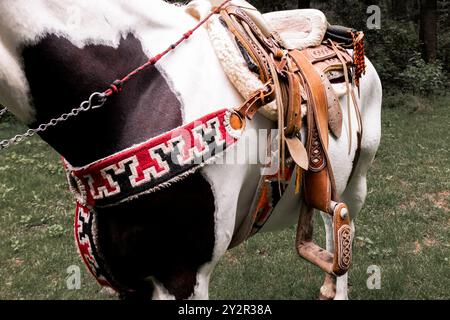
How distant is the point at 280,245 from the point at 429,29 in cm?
1056

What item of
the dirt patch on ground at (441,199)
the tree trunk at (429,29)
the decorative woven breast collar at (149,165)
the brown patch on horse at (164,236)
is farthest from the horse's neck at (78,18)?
the tree trunk at (429,29)

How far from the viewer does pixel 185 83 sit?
158 centimetres

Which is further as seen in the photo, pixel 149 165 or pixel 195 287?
pixel 195 287

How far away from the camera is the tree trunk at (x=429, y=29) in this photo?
1288 cm

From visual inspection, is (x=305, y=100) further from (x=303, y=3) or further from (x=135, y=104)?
(x=303, y=3)

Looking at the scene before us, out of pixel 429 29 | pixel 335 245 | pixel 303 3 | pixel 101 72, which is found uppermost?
pixel 101 72

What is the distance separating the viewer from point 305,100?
6.63ft

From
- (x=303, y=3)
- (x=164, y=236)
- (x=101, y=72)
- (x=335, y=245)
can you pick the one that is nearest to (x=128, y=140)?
(x=101, y=72)

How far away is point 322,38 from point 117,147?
156 cm

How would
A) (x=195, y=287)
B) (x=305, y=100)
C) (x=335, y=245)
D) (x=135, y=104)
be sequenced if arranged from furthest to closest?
(x=335, y=245) < (x=305, y=100) < (x=195, y=287) < (x=135, y=104)

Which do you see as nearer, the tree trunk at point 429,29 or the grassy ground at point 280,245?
the grassy ground at point 280,245

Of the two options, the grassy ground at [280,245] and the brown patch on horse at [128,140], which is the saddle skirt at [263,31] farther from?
the grassy ground at [280,245]

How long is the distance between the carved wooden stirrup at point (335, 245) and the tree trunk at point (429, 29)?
11.9 meters

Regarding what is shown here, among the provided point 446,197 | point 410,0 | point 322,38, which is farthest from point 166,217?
point 410,0
